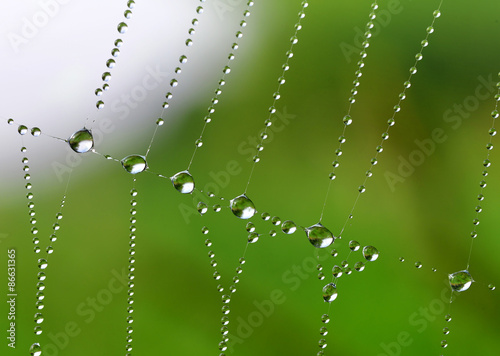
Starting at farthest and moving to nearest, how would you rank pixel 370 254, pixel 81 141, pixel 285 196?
1. pixel 285 196
2. pixel 370 254
3. pixel 81 141

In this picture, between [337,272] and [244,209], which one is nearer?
[244,209]

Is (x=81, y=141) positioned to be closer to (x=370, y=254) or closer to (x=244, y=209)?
(x=244, y=209)

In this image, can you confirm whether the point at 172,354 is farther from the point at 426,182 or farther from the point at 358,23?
the point at 358,23

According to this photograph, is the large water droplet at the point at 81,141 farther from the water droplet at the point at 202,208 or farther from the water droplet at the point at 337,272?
the water droplet at the point at 337,272

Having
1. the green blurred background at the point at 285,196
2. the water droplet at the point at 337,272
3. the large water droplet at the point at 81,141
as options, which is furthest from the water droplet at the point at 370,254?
the large water droplet at the point at 81,141

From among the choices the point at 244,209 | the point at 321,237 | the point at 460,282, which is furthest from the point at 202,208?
the point at 460,282

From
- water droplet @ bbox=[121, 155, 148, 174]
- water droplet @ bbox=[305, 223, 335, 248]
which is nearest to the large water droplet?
water droplet @ bbox=[121, 155, 148, 174]

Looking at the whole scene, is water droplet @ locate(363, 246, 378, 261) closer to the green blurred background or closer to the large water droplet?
the green blurred background

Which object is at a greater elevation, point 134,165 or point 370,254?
point 134,165
